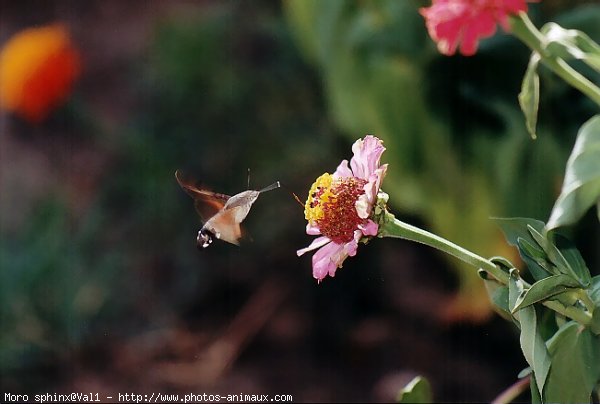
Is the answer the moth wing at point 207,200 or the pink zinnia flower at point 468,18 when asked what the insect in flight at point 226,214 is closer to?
the moth wing at point 207,200

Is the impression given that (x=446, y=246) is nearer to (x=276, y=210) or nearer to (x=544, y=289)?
(x=544, y=289)

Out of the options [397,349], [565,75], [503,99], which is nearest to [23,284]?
[397,349]

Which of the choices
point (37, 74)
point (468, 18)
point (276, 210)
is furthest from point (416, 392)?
point (37, 74)

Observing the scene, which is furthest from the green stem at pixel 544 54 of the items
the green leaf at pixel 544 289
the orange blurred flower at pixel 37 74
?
the orange blurred flower at pixel 37 74

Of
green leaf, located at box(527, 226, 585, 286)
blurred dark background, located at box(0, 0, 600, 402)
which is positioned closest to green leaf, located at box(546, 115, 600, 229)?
Result: green leaf, located at box(527, 226, 585, 286)

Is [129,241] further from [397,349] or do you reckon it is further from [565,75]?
[565,75]
